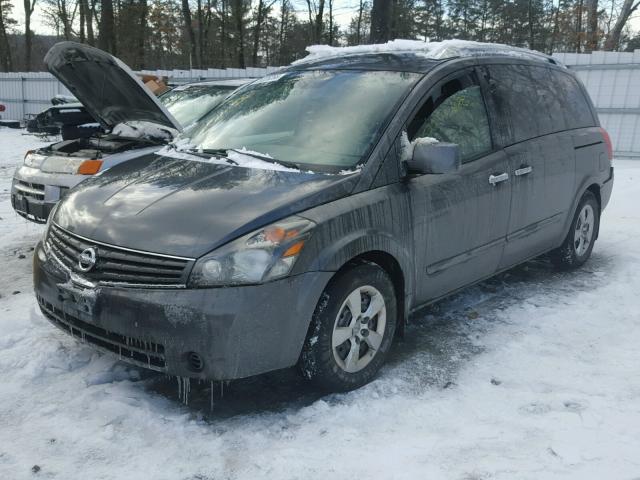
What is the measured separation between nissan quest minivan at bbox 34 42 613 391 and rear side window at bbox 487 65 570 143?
0.7 inches

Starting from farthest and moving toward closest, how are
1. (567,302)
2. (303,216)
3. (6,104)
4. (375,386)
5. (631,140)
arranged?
(6,104) < (631,140) < (567,302) < (375,386) < (303,216)

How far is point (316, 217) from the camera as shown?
296 centimetres

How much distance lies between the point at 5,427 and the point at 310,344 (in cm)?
151

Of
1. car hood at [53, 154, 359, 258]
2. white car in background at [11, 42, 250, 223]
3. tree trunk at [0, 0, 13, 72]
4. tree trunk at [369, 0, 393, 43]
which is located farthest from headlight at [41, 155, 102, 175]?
tree trunk at [0, 0, 13, 72]

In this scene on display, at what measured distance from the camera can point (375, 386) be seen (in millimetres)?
3359

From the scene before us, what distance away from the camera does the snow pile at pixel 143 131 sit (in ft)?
20.6

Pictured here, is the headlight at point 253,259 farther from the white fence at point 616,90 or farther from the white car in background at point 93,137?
the white fence at point 616,90

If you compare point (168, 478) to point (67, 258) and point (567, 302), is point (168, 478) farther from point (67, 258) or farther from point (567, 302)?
point (567, 302)

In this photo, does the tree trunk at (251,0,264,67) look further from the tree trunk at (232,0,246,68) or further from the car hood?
the car hood

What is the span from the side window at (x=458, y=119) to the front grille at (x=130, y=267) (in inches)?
63.8

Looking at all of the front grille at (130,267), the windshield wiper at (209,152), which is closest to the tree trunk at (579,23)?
the windshield wiper at (209,152)

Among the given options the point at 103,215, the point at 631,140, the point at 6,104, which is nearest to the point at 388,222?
the point at 103,215

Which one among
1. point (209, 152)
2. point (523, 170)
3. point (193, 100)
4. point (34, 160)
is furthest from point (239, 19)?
point (209, 152)

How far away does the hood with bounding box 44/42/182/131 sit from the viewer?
6.24m
